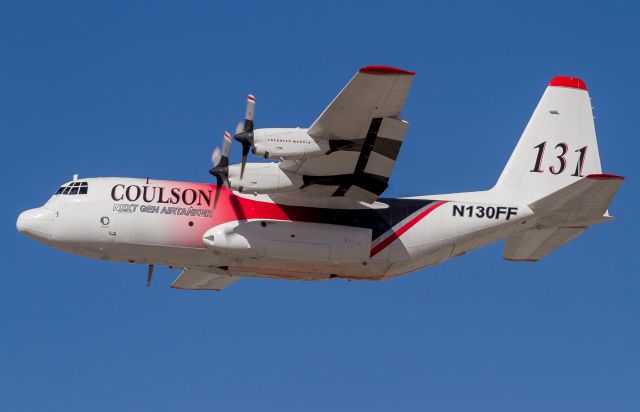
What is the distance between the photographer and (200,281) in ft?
90.8

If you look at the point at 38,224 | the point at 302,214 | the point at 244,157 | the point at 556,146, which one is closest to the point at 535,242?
the point at 556,146

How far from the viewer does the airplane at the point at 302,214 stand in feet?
75.7

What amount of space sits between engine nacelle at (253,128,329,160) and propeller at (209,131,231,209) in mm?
1667

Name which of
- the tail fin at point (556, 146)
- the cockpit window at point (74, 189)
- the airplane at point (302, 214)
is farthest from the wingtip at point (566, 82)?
the cockpit window at point (74, 189)

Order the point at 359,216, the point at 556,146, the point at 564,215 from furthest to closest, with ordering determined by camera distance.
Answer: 1. the point at 556,146
2. the point at 564,215
3. the point at 359,216

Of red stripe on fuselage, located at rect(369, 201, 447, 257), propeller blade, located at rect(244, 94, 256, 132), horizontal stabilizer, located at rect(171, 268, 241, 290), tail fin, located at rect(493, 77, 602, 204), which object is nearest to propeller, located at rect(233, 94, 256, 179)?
propeller blade, located at rect(244, 94, 256, 132)

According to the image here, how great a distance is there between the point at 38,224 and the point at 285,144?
5984 mm

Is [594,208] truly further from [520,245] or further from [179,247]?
[179,247]

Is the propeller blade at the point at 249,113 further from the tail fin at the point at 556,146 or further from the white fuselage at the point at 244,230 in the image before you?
the tail fin at the point at 556,146

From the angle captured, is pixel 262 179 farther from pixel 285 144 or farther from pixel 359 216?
pixel 359 216

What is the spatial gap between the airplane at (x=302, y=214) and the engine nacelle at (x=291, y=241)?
0.07 ft

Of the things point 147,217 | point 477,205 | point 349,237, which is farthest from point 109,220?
point 477,205

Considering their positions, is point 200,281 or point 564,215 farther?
point 200,281

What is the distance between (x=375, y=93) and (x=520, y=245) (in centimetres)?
678
